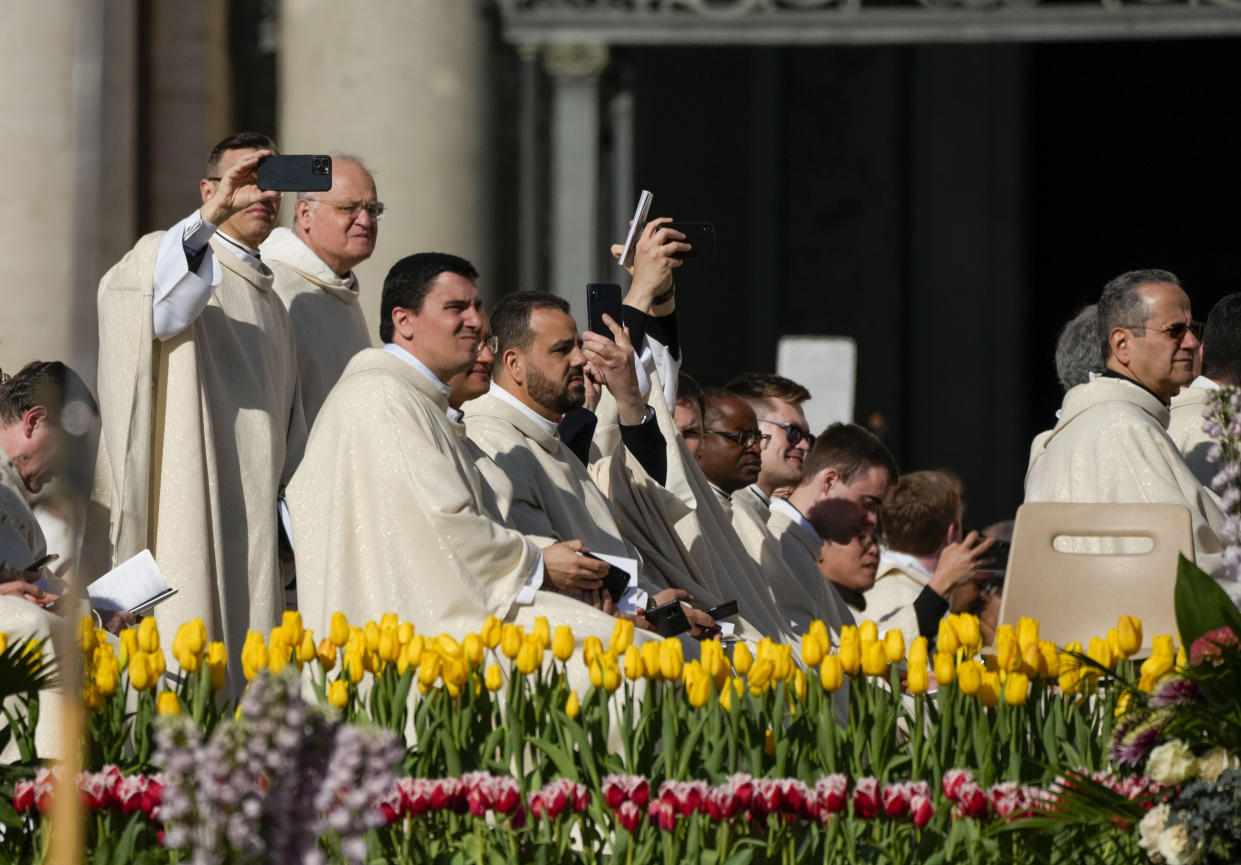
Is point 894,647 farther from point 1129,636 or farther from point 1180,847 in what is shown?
point 1180,847

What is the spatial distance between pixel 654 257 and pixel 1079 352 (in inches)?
77.3

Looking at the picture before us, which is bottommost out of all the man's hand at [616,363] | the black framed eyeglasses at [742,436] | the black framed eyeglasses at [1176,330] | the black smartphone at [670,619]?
the black smartphone at [670,619]

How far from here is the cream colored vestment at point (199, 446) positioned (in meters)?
6.80

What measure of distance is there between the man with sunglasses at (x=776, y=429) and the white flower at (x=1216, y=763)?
4318 mm

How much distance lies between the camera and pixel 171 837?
288 centimetres

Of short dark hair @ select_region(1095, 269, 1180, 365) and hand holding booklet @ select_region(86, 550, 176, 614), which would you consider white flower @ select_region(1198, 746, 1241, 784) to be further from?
short dark hair @ select_region(1095, 269, 1180, 365)

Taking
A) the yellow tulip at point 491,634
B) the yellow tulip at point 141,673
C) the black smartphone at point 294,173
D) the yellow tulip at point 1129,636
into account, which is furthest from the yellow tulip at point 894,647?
the black smartphone at point 294,173

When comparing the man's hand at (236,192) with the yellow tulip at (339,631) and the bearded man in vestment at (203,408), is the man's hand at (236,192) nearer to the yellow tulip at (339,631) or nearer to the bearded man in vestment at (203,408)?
the bearded man in vestment at (203,408)

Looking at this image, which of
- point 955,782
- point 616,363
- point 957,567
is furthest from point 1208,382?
point 955,782

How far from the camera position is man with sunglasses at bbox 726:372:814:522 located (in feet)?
27.7

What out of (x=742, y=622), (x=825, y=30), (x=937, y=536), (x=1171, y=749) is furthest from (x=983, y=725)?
(x=825, y=30)

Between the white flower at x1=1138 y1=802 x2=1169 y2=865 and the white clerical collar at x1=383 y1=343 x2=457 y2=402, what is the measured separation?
9.72 ft

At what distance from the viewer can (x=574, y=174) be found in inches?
475

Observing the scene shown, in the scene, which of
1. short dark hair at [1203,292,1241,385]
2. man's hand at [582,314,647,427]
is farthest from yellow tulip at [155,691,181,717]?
short dark hair at [1203,292,1241,385]
